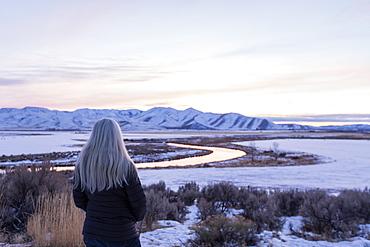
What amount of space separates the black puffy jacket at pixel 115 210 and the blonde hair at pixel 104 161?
0.21 feet

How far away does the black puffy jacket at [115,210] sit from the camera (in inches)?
92.5

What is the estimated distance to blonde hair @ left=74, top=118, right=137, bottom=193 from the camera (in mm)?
2291

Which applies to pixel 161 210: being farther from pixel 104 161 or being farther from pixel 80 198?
pixel 104 161

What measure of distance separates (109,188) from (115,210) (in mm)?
178

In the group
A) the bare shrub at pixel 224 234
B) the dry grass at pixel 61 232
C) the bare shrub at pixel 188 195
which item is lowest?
the bare shrub at pixel 188 195

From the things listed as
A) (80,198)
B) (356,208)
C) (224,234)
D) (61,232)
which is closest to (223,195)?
(356,208)

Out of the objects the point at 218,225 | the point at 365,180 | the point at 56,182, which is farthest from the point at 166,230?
the point at 365,180

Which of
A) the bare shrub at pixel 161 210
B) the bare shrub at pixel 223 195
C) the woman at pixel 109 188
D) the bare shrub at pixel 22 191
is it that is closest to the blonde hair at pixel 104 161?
the woman at pixel 109 188

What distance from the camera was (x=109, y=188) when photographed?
2.33 m

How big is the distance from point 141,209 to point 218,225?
332cm

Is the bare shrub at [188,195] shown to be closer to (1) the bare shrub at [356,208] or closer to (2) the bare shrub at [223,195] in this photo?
(2) the bare shrub at [223,195]

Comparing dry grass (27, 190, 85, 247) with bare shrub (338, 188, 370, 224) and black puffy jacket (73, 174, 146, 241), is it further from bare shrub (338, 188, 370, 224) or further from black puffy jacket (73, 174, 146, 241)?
bare shrub (338, 188, 370, 224)

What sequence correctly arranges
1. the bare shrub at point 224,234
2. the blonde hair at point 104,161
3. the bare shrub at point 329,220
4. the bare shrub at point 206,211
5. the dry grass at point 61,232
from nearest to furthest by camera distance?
the blonde hair at point 104,161 → the dry grass at point 61,232 → the bare shrub at point 224,234 → the bare shrub at point 329,220 → the bare shrub at point 206,211

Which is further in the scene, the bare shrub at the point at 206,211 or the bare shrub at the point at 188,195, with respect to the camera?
the bare shrub at the point at 188,195
